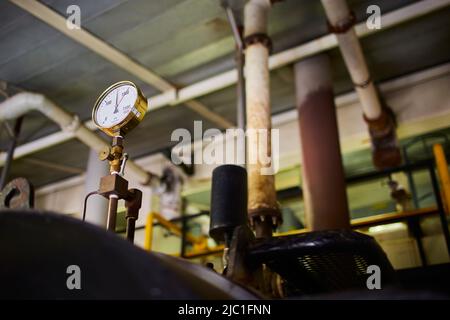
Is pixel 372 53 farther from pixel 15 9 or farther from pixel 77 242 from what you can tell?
pixel 77 242

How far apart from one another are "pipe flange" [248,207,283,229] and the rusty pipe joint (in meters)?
2.37

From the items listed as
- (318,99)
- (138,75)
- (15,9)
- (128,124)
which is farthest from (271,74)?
(128,124)

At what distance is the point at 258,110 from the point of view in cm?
313

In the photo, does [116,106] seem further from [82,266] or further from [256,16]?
[256,16]

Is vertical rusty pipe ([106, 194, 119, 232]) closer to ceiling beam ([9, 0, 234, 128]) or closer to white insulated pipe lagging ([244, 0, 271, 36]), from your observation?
white insulated pipe lagging ([244, 0, 271, 36])

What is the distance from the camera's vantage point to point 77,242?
2.77ft

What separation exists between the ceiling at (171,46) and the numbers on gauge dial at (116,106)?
7.82ft

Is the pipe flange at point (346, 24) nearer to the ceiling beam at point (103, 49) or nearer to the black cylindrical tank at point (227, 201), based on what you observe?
the black cylindrical tank at point (227, 201)

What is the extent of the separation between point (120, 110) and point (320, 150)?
2446mm

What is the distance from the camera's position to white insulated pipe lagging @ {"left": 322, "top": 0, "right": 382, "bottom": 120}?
348 centimetres

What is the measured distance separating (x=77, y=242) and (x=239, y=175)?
1.30 metres

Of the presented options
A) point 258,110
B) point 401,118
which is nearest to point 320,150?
point 258,110

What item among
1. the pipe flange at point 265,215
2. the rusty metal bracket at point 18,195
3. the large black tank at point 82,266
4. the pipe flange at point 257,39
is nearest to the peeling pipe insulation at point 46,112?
the pipe flange at point 257,39

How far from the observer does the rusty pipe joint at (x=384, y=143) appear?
446cm
